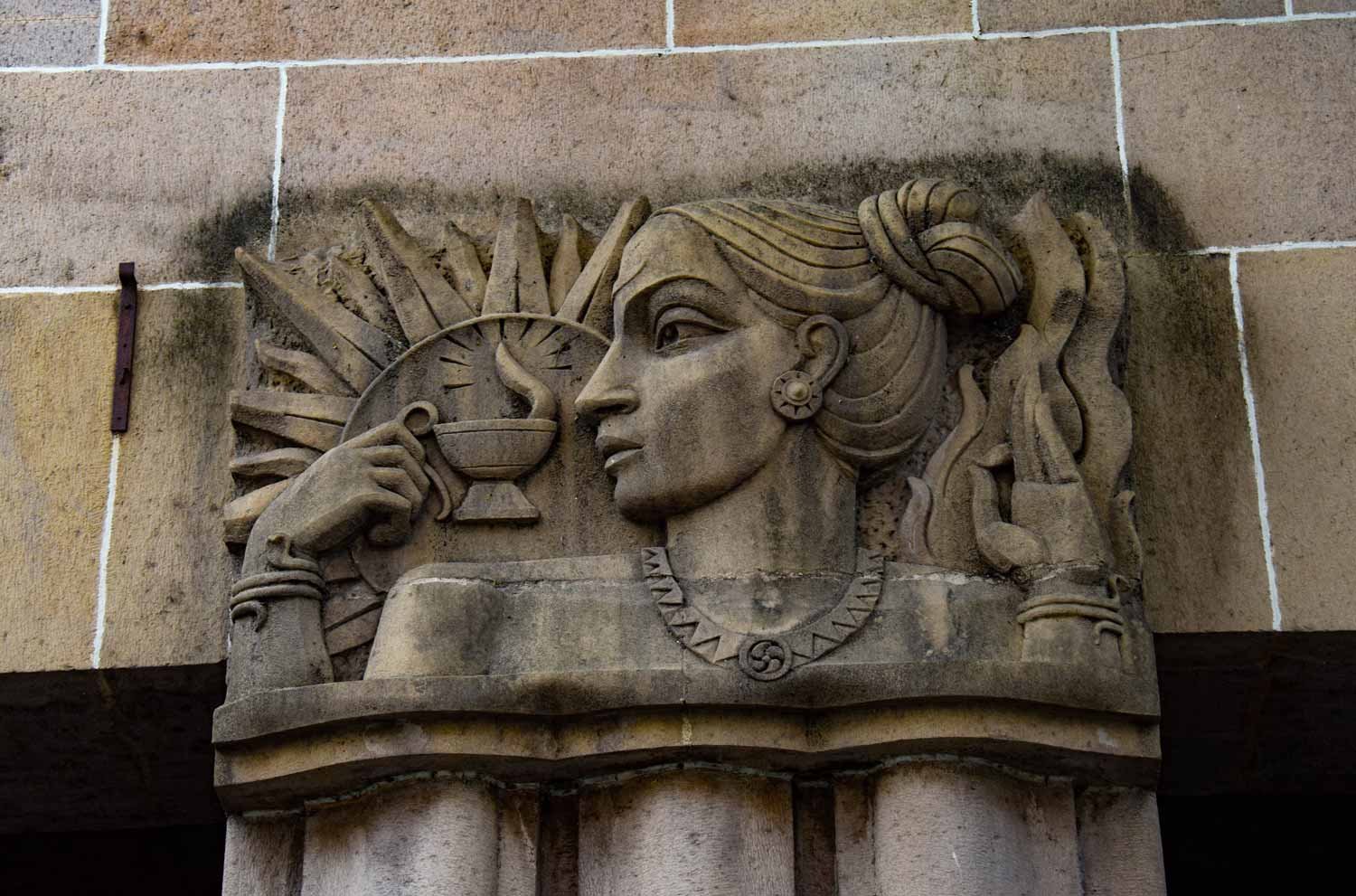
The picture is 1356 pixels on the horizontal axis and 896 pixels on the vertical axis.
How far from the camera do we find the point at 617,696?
4227 millimetres

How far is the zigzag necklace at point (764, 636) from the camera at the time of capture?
167 inches

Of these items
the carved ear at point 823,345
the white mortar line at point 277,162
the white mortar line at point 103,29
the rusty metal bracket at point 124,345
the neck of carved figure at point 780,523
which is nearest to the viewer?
the neck of carved figure at point 780,523

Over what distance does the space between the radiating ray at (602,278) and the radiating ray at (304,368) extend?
20.1 inches

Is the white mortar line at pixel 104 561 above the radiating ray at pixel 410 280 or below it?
below

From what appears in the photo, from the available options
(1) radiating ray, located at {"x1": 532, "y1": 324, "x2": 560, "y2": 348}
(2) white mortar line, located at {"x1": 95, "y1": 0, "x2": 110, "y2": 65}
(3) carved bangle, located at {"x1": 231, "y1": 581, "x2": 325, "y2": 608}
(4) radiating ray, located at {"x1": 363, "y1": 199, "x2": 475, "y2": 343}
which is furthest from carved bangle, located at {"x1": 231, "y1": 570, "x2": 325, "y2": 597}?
(2) white mortar line, located at {"x1": 95, "y1": 0, "x2": 110, "y2": 65}

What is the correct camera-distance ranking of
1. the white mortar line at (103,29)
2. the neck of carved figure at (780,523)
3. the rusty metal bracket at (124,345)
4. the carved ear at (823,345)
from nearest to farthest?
the neck of carved figure at (780,523)
the carved ear at (823,345)
the rusty metal bracket at (124,345)
the white mortar line at (103,29)

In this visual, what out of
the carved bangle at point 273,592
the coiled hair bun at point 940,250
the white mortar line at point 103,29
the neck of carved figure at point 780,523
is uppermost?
the white mortar line at point 103,29

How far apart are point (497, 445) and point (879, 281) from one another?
0.88 m

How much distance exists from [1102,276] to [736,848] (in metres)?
1.50

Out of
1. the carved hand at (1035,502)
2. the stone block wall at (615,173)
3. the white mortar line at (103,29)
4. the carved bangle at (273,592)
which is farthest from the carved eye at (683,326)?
the white mortar line at (103,29)

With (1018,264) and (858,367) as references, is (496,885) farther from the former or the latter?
(1018,264)

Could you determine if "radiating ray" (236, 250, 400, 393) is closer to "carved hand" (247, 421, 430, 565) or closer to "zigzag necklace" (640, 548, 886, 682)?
"carved hand" (247, 421, 430, 565)

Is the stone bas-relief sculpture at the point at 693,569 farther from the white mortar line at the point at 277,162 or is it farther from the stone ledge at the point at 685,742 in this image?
the white mortar line at the point at 277,162

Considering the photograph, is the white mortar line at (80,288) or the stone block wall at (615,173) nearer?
the stone block wall at (615,173)
